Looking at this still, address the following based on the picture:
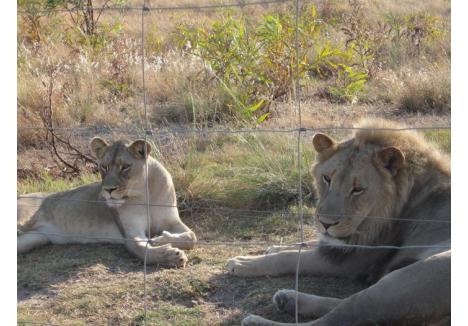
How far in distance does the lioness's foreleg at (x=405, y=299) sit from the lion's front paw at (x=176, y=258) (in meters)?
1.40

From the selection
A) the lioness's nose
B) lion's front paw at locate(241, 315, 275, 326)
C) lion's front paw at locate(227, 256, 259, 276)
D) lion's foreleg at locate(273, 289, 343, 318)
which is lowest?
lion's front paw at locate(241, 315, 275, 326)

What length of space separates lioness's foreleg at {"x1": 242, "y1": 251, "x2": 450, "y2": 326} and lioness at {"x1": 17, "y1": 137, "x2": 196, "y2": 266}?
5.38 ft

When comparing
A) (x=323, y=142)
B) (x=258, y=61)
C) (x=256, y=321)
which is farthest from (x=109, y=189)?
(x=258, y=61)

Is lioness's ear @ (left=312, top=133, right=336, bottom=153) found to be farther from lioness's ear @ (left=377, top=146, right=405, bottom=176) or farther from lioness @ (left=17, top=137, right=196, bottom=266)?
lioness @ (left=17, top=137, right=196, bottom=266)

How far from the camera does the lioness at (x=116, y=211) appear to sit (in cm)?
543

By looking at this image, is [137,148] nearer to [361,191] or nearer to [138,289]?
[138,289]

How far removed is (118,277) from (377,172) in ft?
5.61

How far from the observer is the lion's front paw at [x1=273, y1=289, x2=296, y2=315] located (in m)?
4.22

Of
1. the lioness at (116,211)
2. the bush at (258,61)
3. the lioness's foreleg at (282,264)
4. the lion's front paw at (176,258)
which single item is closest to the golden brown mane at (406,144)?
the lioness's foreleg at (282,264)

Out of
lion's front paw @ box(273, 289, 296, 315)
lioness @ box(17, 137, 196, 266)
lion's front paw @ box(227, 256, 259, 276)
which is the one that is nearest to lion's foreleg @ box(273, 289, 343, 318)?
lion's front paw @ box(273, 289, 296, 315)

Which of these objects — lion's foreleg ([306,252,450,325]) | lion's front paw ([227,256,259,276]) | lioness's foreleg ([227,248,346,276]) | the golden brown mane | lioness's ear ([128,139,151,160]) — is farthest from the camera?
lioness's ear ([128,139,151,160])

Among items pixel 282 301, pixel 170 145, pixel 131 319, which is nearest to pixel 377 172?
pixel 282 301

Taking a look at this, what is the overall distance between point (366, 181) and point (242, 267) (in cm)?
99

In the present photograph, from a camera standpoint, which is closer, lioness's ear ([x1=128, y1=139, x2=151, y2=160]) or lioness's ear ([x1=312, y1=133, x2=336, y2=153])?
lioness's ear ([x1=312, y1=133, x2=336, y2=153])
